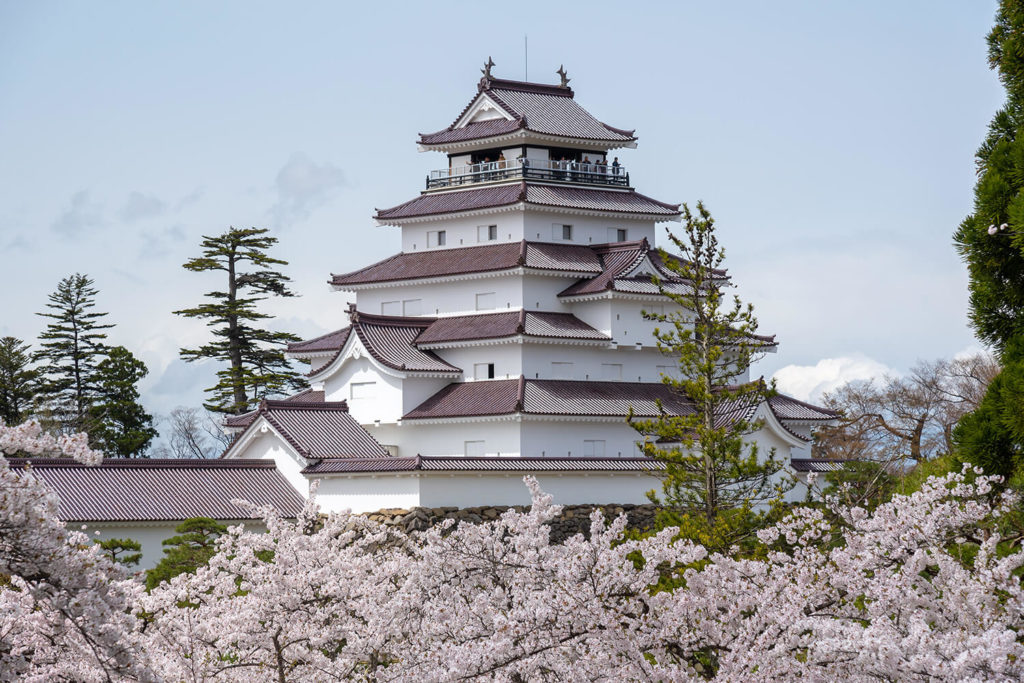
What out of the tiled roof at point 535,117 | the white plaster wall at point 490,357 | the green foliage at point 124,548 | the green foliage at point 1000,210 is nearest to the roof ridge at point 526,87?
the tiled roof at point 535,117

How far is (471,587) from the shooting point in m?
16.5

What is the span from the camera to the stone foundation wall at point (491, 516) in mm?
38844

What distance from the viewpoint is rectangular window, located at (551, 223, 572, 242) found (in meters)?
49.8

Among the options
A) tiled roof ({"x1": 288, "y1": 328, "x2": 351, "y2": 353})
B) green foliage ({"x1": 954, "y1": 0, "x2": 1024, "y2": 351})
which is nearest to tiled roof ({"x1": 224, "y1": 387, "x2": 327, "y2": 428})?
tiled roof ({"x1": 288, "y1": 328, "x2": 351, "y2": 353})

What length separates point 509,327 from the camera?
46062 mm

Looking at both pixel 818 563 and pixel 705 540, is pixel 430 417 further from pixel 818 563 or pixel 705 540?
pixel 818 563

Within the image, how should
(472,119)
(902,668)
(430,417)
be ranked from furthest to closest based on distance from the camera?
(472,119) → (430,417) → (902,668)

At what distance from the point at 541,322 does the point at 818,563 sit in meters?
31.8

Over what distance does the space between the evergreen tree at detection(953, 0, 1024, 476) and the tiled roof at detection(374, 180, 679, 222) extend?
110 ft

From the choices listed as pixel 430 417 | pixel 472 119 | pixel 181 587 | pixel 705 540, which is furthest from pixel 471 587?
pixel 472 119

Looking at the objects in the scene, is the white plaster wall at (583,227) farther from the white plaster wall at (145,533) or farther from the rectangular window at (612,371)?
the white plaster wall at (145,533)

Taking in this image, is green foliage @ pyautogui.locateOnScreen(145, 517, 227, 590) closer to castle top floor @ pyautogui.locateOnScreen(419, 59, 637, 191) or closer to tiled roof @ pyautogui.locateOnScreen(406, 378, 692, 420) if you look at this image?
tiled roof @ pyautogui.locateOnScreen(406, 378, 692, 420)

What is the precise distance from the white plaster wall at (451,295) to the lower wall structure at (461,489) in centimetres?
846

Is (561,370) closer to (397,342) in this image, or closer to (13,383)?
(397,342)
